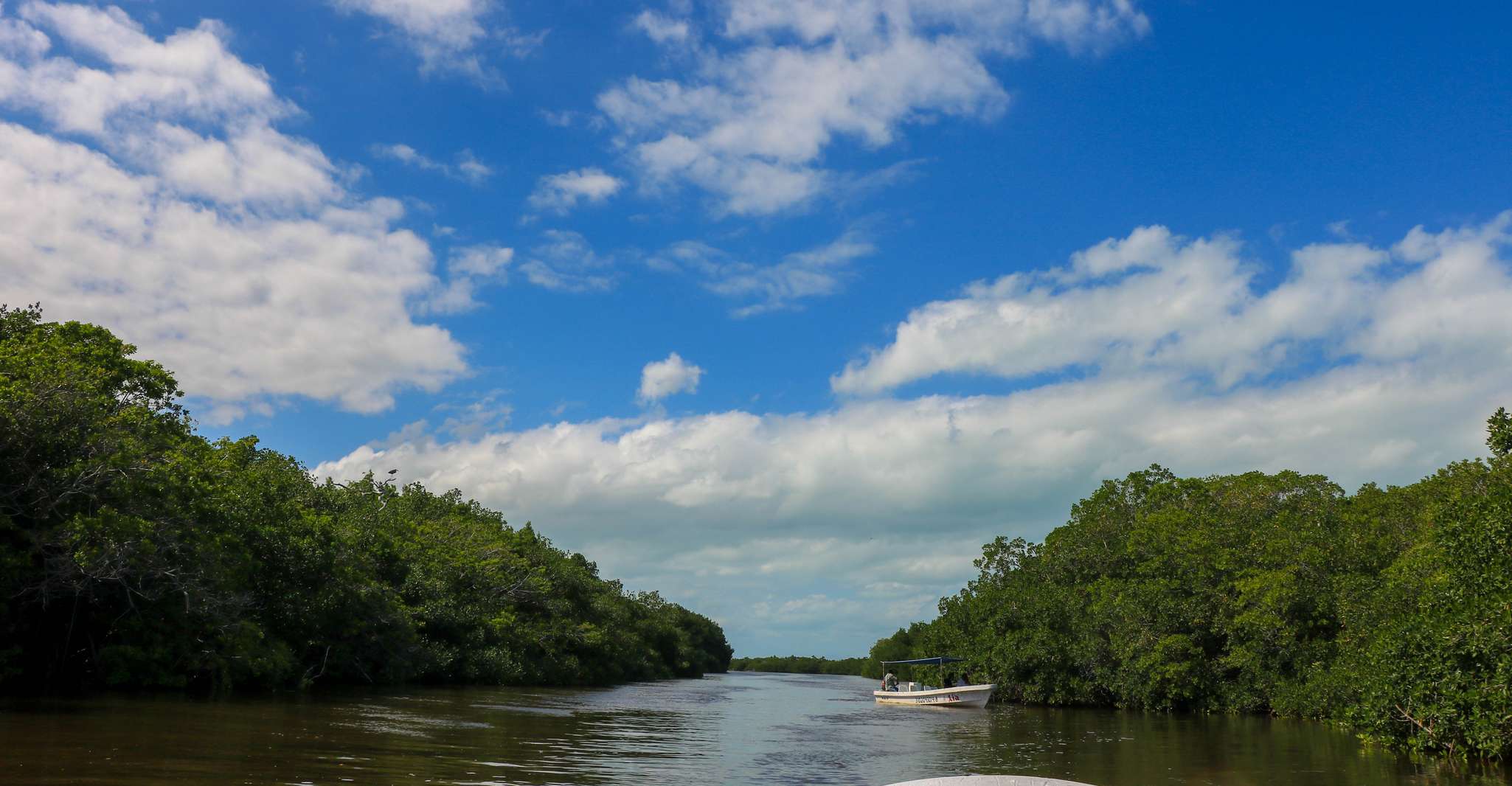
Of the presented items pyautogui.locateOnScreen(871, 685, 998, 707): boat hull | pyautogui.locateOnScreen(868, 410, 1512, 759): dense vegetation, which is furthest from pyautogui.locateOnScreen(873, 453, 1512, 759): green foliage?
pyautogui.locateOnScreen(871, 685, 998, 707): boat hull

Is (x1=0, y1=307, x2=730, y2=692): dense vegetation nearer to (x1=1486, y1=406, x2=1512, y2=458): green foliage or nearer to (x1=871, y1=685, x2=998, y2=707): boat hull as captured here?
(x1=871, y1=685, x2=998, y2=707): boat hull

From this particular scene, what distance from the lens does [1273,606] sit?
34625 millimetres

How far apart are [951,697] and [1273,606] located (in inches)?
582

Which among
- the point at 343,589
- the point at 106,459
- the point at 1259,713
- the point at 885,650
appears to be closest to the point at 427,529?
the point at 343,589

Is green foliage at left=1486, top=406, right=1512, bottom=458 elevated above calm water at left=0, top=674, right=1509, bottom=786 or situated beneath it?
elevated above

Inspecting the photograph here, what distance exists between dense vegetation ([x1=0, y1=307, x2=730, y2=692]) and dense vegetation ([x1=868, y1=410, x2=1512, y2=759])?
87.4 feet

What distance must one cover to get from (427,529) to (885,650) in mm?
75786

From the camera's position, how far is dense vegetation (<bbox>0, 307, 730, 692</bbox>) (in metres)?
22.6

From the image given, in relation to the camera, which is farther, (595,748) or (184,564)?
(184,564)

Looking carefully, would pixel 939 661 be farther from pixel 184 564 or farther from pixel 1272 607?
pixel 184 564

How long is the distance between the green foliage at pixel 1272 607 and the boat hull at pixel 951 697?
3227 millimetres

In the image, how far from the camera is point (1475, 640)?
55.3ft

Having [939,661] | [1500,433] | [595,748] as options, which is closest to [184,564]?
[595,748]

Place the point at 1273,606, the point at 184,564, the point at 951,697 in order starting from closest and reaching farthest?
the point at 184,564
the point at 1273,606
the point at 951,697
